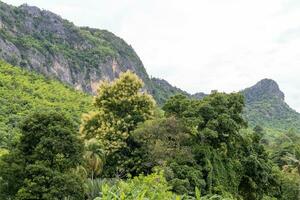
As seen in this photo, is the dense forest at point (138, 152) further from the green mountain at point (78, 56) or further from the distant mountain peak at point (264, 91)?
the distant mountain peak at point (264, 91)

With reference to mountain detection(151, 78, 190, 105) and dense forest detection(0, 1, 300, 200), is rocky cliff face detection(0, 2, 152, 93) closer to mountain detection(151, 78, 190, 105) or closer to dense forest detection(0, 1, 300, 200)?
mountain detection(151, 78, 190, 105)

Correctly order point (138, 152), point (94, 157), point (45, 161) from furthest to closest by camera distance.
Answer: point (138, 152), point (94, 157), point (45, 161)

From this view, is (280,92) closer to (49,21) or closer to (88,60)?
(88,60)

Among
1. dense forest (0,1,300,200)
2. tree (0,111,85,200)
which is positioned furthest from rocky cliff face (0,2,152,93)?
tree (0,111,85,200)

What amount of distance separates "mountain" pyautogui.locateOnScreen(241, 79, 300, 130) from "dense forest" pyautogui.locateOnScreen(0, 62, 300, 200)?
9529 cm

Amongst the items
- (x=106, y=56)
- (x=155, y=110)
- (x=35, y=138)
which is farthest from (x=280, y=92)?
(x=35, y=138)

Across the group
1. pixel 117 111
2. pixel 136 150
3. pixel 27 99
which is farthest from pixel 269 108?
pixel 136 150

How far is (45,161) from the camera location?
19984 millimetres

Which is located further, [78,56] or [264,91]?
[264,91]

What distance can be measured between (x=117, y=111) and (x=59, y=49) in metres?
100

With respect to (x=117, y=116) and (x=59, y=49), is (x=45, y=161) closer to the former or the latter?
(x=117, y=116)

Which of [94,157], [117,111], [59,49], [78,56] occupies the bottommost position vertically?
[94,157]

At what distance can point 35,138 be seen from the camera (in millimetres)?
20938

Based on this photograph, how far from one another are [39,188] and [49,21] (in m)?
123
